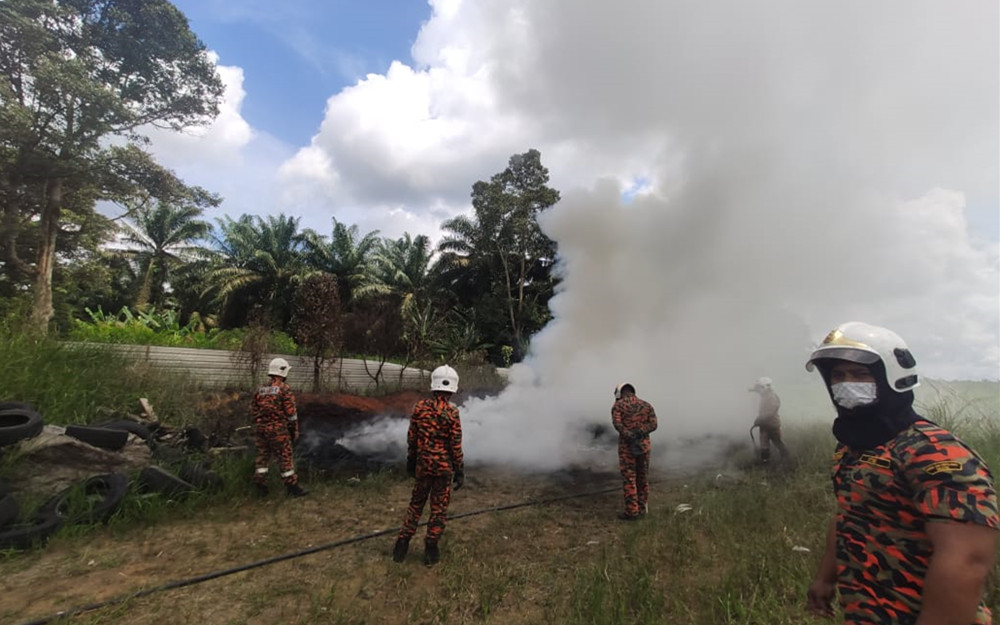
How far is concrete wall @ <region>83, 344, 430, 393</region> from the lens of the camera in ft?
44.7

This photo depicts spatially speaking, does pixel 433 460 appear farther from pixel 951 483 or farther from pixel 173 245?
pixel 173 245

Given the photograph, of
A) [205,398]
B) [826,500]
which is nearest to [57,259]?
[205,398]

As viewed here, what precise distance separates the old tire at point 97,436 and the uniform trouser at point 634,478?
7.54m

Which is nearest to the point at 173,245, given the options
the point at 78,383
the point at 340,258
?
the point at 340,258

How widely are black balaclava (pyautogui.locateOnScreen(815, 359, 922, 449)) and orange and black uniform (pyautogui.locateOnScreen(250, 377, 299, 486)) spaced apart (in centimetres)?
750

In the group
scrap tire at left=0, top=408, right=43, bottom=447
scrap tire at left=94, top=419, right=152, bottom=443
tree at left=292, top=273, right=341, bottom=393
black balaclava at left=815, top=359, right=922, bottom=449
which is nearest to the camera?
black balaclava at left=815, top=359, right=922, bottom=449

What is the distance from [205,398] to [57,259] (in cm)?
1466

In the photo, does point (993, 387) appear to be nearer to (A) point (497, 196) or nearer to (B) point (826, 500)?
(B) point (826, 500)

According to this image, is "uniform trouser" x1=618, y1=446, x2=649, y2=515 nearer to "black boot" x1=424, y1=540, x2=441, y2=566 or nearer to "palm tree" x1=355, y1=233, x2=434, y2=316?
"black boot" x1=424, y1=540, x2=441, y2=566

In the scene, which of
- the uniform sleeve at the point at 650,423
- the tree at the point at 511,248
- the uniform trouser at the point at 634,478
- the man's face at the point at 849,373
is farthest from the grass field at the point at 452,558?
the tree at the point at 511,248

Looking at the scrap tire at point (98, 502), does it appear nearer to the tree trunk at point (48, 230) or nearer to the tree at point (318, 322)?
the tree at point (318, 322)

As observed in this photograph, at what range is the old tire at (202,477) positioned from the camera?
24.2 ft

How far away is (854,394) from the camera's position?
2.04 m

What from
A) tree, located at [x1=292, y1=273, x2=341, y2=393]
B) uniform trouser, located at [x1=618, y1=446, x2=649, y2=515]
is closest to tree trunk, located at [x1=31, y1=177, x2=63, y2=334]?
tree, located at [x1=292, y1=273, x2=341, y2=393]
